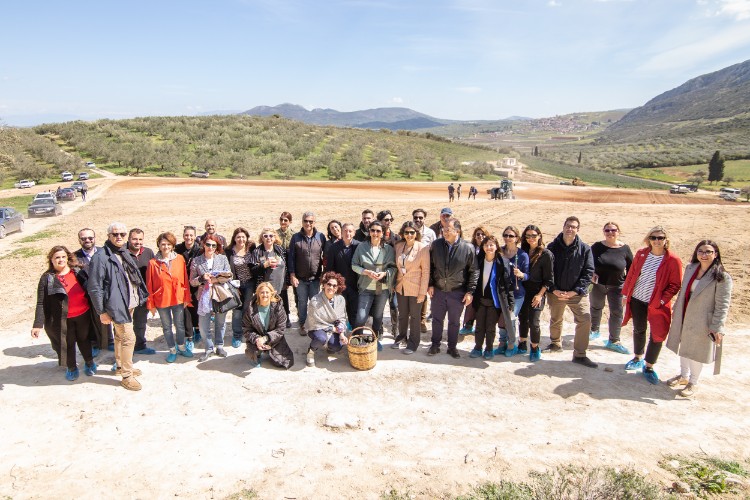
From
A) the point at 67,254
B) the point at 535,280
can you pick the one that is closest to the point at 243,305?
the point at 67,254

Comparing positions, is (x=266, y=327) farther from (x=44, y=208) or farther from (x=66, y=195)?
(x=66, y=195)

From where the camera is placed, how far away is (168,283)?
5.39 meters

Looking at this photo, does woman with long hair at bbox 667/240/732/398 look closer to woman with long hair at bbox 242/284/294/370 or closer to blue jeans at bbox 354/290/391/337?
blue jeans at bbox 354/290/391/337

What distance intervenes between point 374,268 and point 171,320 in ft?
9.46

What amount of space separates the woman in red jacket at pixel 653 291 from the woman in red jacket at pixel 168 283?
19.4 feet

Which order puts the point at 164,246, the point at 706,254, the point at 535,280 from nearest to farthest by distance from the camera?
the point at 706,254 → the point at 164,246 → the point at 535,280

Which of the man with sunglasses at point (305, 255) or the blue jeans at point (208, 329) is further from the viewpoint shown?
the man with sunglasses at point (305, 255)

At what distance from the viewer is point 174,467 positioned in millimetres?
3738

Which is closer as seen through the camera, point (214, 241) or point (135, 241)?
point (135, 241)

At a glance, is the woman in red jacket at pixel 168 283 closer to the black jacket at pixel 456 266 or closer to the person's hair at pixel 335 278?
the person's hair at pixel 335 278

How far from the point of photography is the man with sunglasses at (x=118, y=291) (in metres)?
4.75

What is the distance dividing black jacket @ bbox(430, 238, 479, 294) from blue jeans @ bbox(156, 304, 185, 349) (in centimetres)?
352

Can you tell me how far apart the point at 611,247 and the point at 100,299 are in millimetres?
6748

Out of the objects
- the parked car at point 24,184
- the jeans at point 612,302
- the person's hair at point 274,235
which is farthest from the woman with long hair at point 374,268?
the parked car at point 24,184
